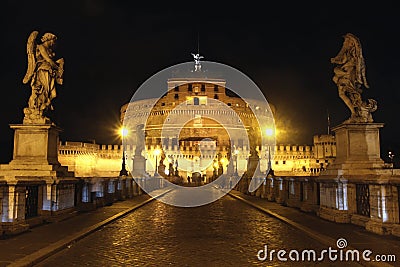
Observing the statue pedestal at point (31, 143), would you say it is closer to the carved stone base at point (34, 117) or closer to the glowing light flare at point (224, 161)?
the carved stone base at point (34, 117)

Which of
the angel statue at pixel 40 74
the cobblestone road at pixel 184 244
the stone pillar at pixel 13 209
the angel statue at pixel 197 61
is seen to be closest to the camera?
the cobblestone road at pixel 184 244

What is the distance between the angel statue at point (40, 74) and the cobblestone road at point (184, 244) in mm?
Result: 3174

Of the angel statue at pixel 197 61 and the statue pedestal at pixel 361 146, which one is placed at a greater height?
the angel statue at pixel 197 61

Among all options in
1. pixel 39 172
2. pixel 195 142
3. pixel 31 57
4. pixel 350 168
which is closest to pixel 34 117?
pixel 39 172

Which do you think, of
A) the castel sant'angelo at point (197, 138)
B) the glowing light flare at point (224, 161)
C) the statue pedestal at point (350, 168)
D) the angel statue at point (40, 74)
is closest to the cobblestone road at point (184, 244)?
the statue pedestal at point (350, 168)

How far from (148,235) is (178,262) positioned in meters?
2.27

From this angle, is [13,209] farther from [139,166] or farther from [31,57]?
[139,166]

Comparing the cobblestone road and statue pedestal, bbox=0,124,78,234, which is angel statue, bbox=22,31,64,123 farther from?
the cobblestone road

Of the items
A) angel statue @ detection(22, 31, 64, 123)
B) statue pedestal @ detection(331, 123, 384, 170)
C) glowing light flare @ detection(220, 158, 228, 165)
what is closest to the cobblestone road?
statue pedestal @ detection(331, 123, 384, 170)

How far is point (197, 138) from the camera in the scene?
6444 centimetres

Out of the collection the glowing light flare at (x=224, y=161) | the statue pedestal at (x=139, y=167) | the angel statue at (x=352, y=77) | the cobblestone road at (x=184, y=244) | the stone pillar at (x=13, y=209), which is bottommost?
the cobblestone road at (x=184, y=244)

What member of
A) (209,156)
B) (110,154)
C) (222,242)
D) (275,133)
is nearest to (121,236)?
(222,242)

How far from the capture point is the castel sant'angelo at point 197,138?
52.9 meters

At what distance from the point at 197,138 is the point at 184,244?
5792 cm
